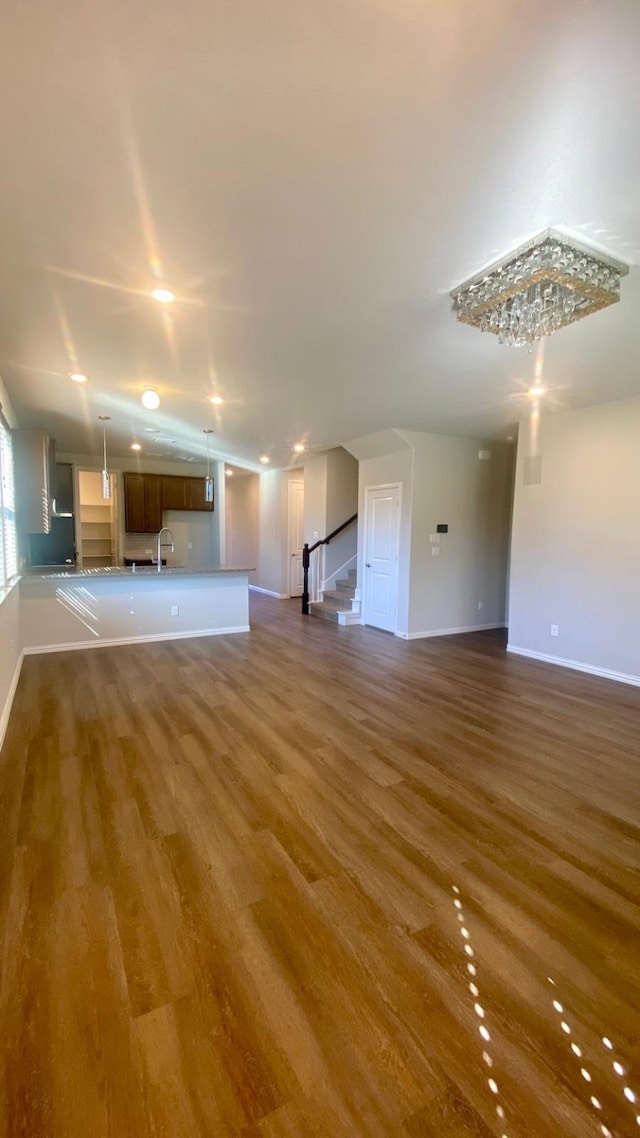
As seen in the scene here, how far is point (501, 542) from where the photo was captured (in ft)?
22.6

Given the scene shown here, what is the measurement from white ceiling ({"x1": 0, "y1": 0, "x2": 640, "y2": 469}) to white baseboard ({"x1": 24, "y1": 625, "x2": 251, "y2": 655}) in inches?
132

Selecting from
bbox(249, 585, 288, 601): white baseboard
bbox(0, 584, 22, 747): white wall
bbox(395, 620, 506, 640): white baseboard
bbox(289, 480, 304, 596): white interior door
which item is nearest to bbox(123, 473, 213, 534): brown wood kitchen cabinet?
bbox(289, 480, 304, 596): white interior door

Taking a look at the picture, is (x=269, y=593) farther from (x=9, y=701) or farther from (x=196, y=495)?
(x=9, y=701)

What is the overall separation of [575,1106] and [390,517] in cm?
565

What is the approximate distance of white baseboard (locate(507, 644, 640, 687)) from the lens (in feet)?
14.9

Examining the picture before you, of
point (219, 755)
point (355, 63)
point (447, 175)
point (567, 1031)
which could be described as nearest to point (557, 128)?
point (447, 175)

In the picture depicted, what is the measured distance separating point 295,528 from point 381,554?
299cm

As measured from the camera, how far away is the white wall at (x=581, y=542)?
449 centimetres

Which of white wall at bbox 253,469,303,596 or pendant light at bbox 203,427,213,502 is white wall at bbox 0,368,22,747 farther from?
white wall at bbox 253,469,303,596

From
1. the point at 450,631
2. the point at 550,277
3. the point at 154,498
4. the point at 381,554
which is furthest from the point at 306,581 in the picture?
the point at 550,277

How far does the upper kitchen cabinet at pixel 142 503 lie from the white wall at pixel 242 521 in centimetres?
251

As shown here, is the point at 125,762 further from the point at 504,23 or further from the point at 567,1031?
the point at 504,23

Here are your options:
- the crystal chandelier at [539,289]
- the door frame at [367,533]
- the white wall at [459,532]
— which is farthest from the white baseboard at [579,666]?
the crystal chandelier at [539,289]

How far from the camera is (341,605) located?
7469mm
